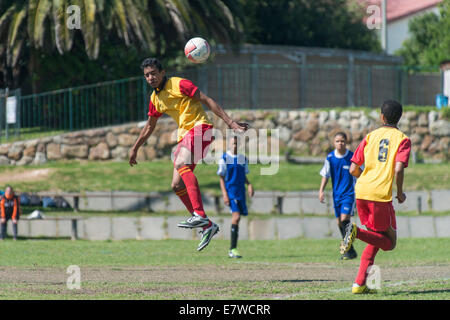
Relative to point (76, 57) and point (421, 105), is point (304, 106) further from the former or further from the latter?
point (76, 57)

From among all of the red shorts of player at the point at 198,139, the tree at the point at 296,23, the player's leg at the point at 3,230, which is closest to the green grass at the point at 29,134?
the player's leg at the point at 3,230

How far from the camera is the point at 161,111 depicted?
10.7 meters

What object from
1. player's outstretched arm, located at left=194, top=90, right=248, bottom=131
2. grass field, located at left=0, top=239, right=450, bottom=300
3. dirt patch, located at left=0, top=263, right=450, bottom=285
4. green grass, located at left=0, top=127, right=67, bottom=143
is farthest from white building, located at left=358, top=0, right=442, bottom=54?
player's outstretched arm, located at left=194, top=90, right=248, bottom=131

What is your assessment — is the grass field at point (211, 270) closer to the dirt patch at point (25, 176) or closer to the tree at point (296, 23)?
the dirt patch at point (25, 176)

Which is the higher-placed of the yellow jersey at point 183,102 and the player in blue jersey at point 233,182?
the yellow jersey at point 183,102

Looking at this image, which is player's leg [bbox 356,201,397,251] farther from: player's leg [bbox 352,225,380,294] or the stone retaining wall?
the stone retaining wall

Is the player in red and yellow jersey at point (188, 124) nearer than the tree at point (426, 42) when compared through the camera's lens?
Yes

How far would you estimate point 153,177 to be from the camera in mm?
23516

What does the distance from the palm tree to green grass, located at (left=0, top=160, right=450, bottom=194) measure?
3467mm

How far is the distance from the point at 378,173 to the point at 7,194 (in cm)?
1212

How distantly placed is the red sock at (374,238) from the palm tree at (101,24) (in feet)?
57.0

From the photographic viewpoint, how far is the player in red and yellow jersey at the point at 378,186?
341 inches

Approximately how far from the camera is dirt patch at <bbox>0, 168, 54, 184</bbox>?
23208 mm
